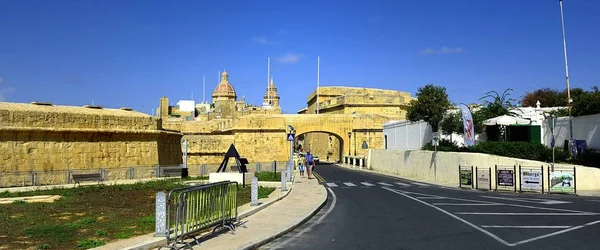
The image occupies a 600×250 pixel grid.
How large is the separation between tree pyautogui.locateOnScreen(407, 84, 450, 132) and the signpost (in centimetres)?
1130

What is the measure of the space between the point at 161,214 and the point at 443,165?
23.4m

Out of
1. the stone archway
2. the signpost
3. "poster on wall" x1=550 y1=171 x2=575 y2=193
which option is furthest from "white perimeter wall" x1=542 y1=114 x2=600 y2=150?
the stone archway

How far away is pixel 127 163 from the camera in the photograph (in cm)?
3025

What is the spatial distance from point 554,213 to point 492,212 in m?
Answer: 1.71

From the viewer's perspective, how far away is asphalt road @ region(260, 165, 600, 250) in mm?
9219

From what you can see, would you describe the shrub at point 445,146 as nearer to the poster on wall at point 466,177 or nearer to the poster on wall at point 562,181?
the poster on wall at point 466,177

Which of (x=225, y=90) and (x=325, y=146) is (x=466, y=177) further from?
(x=225, y=90)

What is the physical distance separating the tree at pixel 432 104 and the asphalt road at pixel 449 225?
15493mm

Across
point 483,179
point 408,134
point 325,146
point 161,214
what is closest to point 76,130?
point 161,214

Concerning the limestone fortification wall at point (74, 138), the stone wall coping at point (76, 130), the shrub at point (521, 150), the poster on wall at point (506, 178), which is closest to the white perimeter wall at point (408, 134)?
the shrub at point (521, 150)

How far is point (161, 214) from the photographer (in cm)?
877

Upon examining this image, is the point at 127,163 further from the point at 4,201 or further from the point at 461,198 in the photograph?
the point at 461,198

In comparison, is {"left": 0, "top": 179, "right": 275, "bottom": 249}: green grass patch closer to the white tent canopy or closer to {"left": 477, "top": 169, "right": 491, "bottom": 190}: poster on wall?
{"left": 477, "top": 169, "right": 491, "bottom": 190}: poster on wall

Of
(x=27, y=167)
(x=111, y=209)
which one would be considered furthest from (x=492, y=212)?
(x=27, y=167)
